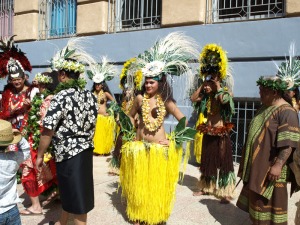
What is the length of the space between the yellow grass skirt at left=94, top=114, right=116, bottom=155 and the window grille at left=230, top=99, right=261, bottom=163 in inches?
105

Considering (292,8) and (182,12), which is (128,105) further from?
(292,8)

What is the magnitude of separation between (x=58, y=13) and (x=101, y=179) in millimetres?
6682

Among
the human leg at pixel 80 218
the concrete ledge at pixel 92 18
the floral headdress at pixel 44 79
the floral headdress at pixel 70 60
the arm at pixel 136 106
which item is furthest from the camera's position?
the concrete ledge at pixel 92 18

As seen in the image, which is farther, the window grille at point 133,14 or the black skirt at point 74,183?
the window grille at point 133,14

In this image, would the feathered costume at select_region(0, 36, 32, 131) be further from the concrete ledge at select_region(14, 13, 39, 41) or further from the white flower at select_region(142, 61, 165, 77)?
the concrete ledge at select_region(14, 13, 39, 41)

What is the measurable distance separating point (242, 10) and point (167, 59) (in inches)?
165

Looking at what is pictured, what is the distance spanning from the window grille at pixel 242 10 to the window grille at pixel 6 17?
731cm

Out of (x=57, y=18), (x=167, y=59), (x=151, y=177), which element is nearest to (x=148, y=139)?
(x=151, y=177)

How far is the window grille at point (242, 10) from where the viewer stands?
727 centimetres

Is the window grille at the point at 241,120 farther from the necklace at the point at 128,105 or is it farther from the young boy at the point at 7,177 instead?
the young boy at the point at 7,177

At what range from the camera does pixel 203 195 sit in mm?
5387

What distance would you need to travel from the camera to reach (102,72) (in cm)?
866

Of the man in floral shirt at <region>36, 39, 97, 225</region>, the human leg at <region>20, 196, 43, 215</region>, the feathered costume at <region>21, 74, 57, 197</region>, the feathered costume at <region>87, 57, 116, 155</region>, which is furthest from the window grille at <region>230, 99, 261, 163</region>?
the man in floral shirt at <region>36, 39, 97, 225</region>

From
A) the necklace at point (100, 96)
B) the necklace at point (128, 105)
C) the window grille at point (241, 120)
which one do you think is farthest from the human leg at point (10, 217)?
the necklace at point (100, 96)
